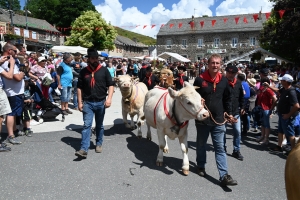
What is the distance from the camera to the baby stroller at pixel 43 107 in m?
7.05

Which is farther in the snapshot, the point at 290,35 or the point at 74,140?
the point at 290,35

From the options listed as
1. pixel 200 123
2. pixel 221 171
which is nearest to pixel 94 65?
pixel 200 123

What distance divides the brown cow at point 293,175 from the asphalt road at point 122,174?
5.97ft

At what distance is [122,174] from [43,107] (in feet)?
13.5

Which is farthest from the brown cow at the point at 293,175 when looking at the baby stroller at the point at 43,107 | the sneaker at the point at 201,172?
the baby stroller at the point at 43,107

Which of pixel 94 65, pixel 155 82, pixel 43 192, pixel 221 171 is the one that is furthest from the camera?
pixel 155 82

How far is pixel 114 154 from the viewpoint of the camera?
5199 mm

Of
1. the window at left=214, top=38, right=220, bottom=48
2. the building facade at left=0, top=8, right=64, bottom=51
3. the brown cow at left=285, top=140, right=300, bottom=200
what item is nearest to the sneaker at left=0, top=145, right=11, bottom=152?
the brown cow at left=285, top=140, right=300, bottom=200

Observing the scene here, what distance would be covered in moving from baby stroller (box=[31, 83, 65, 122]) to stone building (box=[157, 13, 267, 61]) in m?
44.2

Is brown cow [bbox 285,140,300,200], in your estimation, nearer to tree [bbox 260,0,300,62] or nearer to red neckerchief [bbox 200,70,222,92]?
red neckerchief [bbox 200,70,222,92]

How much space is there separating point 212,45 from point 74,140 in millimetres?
51311

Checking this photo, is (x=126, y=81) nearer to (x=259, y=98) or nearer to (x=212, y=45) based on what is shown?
(x=259, y=98)

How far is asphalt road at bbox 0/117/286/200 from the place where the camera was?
3.69m

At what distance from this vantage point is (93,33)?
43438 mm
